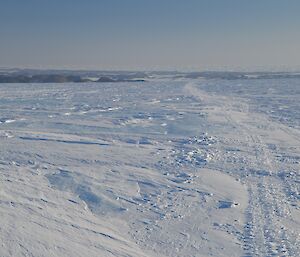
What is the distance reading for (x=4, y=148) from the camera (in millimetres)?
8148

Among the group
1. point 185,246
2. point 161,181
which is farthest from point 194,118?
point 185,246

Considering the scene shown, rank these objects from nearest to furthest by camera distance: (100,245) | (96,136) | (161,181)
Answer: (100,245), (161,181), (96,136)

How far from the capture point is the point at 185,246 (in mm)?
4184

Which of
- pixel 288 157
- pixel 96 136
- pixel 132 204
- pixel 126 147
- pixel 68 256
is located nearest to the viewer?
→ pixel 68 256

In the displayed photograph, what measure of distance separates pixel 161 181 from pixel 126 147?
2.61m

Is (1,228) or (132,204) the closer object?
(1,228)

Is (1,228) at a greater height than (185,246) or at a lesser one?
greater

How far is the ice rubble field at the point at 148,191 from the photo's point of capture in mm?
4105

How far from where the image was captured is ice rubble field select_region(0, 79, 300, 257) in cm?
411

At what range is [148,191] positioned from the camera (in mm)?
5820

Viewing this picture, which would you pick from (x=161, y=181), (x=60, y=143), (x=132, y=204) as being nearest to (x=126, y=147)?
(x=60, y=143)

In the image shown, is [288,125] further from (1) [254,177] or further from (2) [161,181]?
(2) [161,181]

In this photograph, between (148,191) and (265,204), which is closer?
(265,204)

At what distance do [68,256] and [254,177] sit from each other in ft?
12.0
